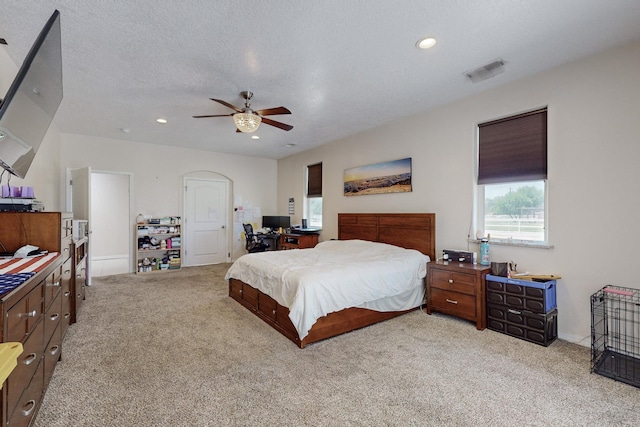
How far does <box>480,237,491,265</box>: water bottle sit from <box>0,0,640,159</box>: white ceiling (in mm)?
1791

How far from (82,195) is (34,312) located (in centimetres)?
416

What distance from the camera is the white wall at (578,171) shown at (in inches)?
98.2

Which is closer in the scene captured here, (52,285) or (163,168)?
(52,285)

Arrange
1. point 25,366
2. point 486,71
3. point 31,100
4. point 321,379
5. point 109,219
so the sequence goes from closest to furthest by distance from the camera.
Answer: point 25,366 < point 31,100 < point 321,379 < point 486,71 < point 109,219

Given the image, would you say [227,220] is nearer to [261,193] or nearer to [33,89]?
[261,193]

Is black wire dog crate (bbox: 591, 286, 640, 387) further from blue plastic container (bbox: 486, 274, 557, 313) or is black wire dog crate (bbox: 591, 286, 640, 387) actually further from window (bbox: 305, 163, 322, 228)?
window (bbox: 305, 163, 322, 228)

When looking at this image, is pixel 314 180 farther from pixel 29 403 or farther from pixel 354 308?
pixel 29 403

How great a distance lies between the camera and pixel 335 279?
2830 mm

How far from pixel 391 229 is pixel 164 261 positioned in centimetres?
474

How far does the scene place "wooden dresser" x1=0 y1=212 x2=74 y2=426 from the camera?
1276 millimetres

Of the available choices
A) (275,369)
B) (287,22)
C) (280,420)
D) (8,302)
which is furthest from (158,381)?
(287,22)

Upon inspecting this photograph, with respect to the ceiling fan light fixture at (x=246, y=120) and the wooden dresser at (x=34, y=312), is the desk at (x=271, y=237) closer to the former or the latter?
the ceiling fan light fixture at (x=246, y=120)

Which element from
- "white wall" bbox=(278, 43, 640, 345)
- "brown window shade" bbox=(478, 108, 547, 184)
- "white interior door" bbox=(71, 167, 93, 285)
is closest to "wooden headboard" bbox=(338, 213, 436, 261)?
"white wall" bbox=(278, 43, 640, 345)

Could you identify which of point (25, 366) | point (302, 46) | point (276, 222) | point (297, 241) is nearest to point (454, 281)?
point (302, 46)
